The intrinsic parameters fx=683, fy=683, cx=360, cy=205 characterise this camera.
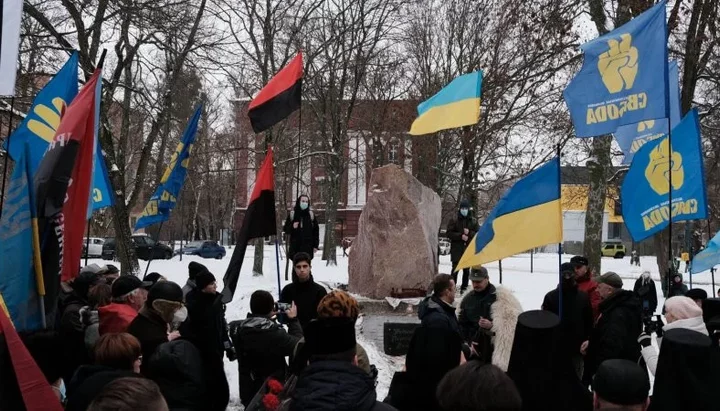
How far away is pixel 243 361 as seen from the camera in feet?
A: 16.5

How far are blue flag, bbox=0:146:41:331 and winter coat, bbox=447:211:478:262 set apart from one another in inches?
377

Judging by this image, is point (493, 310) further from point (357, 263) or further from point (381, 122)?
point (381, 122)

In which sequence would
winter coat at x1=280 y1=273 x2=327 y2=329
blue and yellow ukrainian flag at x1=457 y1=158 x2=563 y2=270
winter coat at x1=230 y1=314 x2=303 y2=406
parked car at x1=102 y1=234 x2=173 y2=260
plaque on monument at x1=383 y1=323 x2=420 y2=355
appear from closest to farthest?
winter coat at x1=230 y1=314 x2=303 y2=406
blue and yellow ukrainian flag at x1=457 y1=158 x2=563 y2=270
winter coat at x1=280 y1=273 x2=327 y2=329
plaque on monument at x1=383 y1=323 x2=420 y2=355
parked car at x1=102 y1=234 x2=173 y2=260

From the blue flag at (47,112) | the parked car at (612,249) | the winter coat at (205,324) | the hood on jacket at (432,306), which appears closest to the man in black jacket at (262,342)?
the winter coat at (205,324)

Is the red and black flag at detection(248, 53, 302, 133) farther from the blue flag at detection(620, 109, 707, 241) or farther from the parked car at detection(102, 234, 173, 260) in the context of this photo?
the parked car at detection(102, 234, 173, 260)

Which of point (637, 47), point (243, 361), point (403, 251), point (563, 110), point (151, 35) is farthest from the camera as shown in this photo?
point (563, 110)

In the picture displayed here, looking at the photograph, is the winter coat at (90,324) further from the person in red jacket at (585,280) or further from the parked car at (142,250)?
the parked car at (142,250)

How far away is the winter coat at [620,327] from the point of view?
512cm

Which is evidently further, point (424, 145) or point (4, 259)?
point (424, 145)

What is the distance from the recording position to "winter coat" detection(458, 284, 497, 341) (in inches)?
239

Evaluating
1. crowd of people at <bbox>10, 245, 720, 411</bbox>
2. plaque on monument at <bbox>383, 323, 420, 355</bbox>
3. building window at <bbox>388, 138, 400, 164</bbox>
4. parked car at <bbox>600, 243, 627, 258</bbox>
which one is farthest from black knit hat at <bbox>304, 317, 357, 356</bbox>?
parked car at <bbox>600, 243, 627, 258</bbox>

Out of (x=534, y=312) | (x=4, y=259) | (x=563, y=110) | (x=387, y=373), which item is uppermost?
(x=563, y=110)

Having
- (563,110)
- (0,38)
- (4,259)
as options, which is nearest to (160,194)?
(0,38)

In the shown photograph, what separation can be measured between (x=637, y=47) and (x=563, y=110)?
1309cm
